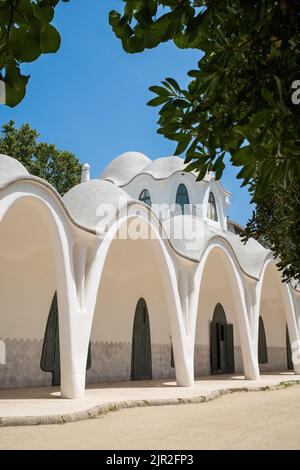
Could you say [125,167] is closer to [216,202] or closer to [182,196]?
[182,196]

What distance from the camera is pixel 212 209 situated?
96.6 feet

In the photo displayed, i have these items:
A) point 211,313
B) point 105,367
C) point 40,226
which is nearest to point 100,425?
point 40,226

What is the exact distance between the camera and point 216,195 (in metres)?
29.9

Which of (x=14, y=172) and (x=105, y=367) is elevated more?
(x=14, y=172)

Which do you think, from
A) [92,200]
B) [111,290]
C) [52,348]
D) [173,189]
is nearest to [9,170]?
[92,200]

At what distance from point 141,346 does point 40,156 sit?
58.3ft

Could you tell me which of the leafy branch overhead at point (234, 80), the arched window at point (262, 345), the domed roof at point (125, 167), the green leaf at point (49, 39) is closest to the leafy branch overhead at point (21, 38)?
the green leaf at point (49, 39)

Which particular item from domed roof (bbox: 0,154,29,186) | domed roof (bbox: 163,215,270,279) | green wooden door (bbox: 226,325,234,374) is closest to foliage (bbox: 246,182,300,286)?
domed roof (bbox: 0,154,29,186)

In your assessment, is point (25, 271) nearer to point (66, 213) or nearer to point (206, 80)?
point (66, 213)

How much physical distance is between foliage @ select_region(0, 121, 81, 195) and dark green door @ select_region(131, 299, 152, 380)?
52.0ft

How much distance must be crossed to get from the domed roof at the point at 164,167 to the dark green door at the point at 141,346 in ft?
36.6

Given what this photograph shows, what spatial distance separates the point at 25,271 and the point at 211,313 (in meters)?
11.4

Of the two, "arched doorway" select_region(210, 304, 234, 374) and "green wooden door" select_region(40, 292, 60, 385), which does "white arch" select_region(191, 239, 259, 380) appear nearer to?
"arched doorway" select_region(210, 304, 234, 374)
